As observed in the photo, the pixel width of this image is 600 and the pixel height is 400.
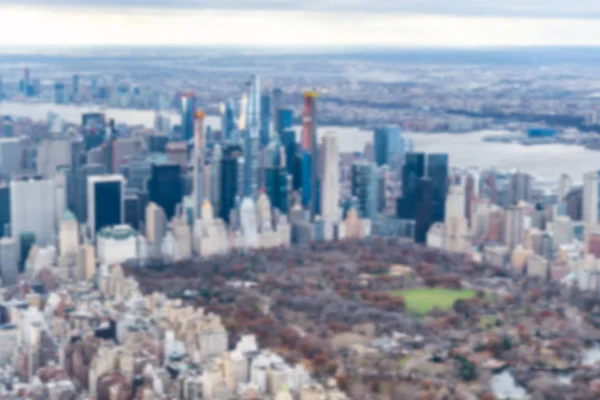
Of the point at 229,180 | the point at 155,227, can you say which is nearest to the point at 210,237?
the point at 155,227

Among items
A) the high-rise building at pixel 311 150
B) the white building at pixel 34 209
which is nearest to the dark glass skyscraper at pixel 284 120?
the high-rise building at pixel 311 150

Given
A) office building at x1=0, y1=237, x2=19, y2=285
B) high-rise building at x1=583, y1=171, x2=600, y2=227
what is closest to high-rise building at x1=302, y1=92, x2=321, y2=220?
high-rise building at x1=583, y1=171, x2=600, y2=227

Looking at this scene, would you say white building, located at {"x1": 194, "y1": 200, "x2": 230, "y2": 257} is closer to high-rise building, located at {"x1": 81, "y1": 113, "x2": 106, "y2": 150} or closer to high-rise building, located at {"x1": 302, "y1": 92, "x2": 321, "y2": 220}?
high-rise building, located at {"x1": 302, "y1": 92, "x2": 321, "y2": 220}

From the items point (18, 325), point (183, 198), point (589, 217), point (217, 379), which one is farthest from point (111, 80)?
point (217, 379)

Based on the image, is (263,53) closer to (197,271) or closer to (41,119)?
(41,119)

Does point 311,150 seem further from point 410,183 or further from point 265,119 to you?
point 265,119

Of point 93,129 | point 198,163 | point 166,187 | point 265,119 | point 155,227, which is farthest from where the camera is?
point 265,119
